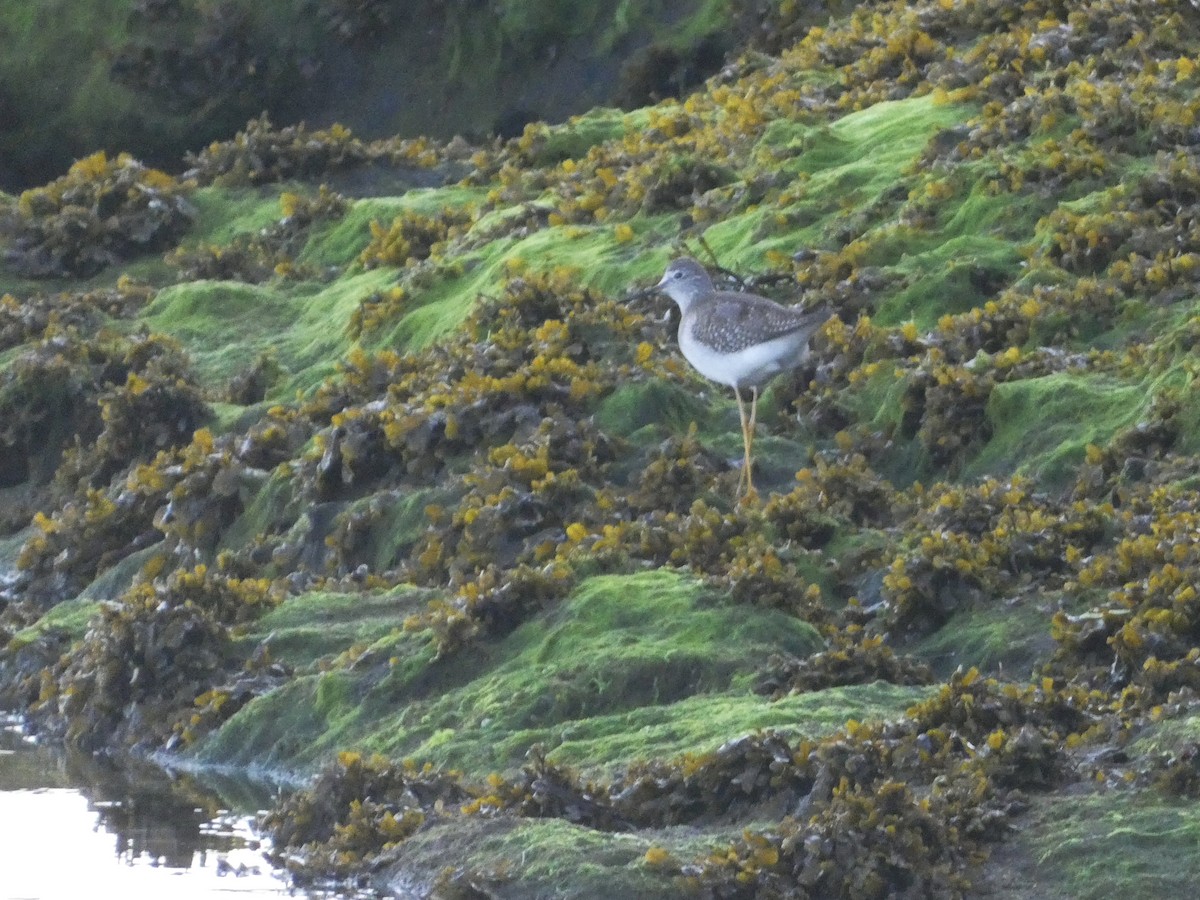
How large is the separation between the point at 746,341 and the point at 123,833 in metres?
3.59

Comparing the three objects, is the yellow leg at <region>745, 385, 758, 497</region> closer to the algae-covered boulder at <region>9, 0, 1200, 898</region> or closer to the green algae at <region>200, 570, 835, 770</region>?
the algae-covered boulder at <region>9, 0, 1200, 898</region>

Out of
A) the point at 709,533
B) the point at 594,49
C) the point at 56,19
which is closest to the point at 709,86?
the point at 594,49

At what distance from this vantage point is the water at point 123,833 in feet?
26.2

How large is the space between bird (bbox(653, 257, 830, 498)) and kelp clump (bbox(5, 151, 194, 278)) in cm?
710

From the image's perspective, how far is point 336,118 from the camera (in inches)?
841

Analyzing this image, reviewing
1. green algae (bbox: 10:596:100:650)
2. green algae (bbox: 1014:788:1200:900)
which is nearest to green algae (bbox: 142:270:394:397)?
green algae (bbox: 10:596:100:650)

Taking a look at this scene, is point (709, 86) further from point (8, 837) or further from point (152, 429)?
point (8, 837)

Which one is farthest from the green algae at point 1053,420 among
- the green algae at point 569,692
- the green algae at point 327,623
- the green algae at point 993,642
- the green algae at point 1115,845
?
the green algae at point 1115,845

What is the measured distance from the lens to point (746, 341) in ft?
35.4

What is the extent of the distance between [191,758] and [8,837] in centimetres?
130

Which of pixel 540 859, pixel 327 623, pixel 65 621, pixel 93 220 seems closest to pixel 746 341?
pixel 327 623

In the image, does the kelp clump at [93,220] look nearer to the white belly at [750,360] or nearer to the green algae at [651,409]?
the green algae at [651,409]

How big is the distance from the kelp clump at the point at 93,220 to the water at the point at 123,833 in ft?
24.5

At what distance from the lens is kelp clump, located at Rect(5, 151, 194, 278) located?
17.3m
